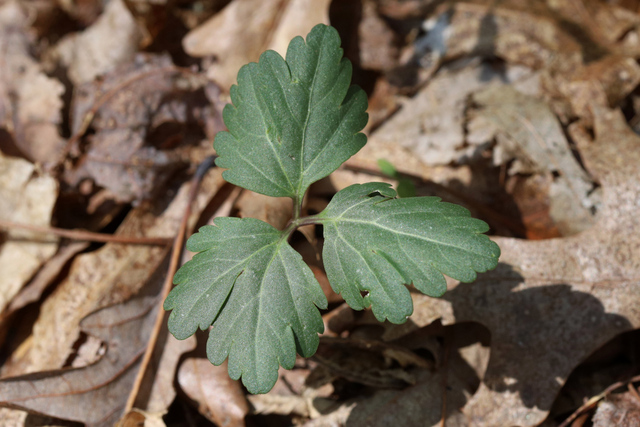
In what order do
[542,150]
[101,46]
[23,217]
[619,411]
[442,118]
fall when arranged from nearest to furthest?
[619,411] → [542,150] → [23,217] → [442,118] → [101,46]

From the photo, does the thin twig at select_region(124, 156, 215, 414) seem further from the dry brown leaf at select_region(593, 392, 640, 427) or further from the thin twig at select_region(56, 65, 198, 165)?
the dry brown leaf at select_region(593, 392, 640, 427)

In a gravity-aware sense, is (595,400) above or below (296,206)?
below

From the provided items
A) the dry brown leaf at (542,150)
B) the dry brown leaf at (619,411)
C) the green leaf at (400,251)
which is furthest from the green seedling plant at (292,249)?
the dry brown leaf at (542,150)

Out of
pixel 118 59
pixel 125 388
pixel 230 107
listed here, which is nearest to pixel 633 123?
pixel 230 107

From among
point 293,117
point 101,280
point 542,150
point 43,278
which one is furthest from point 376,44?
point 43,278

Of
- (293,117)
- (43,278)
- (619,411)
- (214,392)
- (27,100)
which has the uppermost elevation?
(27,100)

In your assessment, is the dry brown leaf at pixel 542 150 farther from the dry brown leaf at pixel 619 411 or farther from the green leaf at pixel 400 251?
the green leaf at pixel 400 251

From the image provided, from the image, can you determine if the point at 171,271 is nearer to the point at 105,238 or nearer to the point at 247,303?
the point at 105,238
